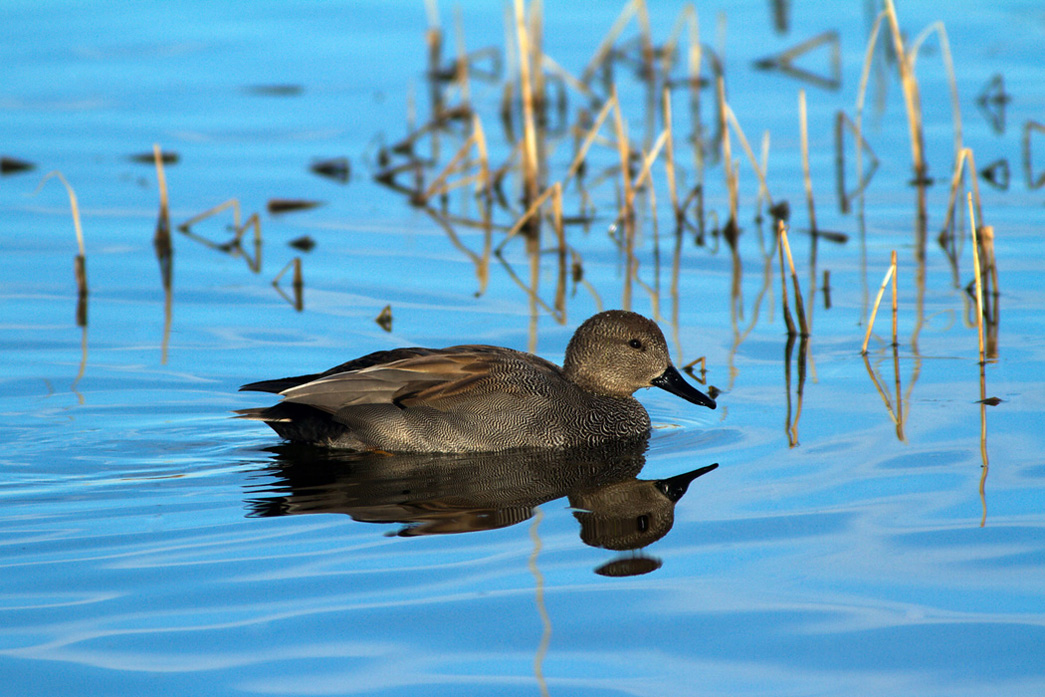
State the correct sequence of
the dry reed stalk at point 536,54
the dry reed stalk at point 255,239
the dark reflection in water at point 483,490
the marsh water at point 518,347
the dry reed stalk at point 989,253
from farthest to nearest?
1. the dry reed stalk at point 536,54
2. the dry reed stalk at point 255,239
3. the dry reed stalk at point 989,253
4. the dark reflection in water at point 483,490
5. the marsh water at point 518,347

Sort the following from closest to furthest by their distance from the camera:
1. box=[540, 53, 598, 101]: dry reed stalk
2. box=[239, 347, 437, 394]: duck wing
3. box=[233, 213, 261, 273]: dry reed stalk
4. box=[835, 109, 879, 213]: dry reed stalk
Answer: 1. box=[239, 347, 437, 394]: duck wing
2. box=[233, 213, 261, 273]: dry reed stalk
3. box=[835, 109, 879, 213]: dry reed stalk
4. box=[540, 53, 598, 101]: dry reed stalk

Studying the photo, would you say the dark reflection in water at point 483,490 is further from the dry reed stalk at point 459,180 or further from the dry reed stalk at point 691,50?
the dry reed stalk at point 691,50

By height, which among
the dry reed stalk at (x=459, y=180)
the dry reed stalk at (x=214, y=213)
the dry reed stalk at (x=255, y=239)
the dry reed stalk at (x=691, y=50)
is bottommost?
the dry reed stalk at (x=255, y=239)

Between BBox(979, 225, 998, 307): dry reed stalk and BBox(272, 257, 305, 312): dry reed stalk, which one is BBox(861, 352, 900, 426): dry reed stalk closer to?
BBox(979, 225, 998, 307): dry reed stalk

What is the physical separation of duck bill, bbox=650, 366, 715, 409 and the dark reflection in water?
32 cm

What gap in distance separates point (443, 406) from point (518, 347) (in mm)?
1677

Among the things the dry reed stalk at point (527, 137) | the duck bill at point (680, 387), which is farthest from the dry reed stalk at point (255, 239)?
the duck bill at point (680, 387)

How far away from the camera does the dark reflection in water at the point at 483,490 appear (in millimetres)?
6031

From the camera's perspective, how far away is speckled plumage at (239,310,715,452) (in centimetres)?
720

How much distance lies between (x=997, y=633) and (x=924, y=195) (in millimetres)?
7486

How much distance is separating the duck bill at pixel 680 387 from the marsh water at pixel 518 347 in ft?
0.66

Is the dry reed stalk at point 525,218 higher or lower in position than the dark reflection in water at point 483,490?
Result: higher

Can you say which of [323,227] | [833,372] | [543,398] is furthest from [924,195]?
[543,398]

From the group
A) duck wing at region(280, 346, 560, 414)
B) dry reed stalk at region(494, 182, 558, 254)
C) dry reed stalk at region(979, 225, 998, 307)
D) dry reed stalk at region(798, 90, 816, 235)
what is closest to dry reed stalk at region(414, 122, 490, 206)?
dry reed stalk at region(494, 182, 558, 254)
